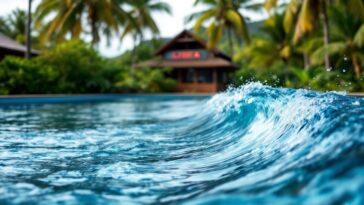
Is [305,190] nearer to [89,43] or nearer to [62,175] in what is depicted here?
[62,175]

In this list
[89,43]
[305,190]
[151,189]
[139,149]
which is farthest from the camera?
[89,43]

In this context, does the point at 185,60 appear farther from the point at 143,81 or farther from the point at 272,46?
the point at 272,46

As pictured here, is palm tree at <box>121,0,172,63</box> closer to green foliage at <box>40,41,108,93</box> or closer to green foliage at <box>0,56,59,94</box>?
green foliage at <box>40,41,108,93</box>

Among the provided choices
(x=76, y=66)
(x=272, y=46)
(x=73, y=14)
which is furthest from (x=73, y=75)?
(x=272, y=46)

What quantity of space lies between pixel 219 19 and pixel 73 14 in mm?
10664

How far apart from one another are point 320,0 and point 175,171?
16301 millimetres

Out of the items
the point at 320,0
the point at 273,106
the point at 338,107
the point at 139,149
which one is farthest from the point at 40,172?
the point at 320,0

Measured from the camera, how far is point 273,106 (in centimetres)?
664

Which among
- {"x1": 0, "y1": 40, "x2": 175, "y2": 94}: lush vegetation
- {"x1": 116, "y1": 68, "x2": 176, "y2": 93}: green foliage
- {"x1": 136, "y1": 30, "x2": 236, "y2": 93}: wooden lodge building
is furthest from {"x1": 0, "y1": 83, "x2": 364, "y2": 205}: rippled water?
{"x1": 136, "y1": 30, "x2": 236, "y2": 93}: wooden lodge building

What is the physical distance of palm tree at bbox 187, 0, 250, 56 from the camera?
92.5 feet

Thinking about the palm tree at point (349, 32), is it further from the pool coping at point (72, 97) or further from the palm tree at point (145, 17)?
the palm tree at point (145, 17)

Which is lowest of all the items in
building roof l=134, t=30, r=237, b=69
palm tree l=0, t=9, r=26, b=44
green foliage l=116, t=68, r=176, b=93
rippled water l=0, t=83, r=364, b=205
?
rippled water l=0, t=83, r=364, b=205

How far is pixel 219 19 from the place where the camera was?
29.6 metres

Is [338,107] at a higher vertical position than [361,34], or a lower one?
lower
